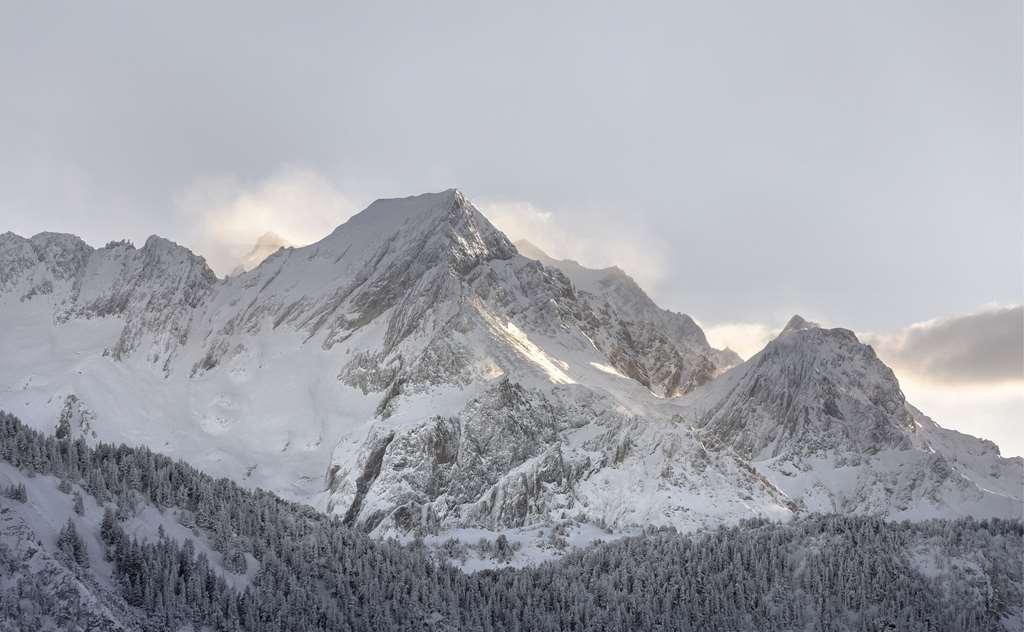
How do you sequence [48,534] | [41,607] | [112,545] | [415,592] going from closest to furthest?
[41,607], [48,534], [112,545], [415,592]

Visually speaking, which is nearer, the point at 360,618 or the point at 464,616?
the point at 360,618

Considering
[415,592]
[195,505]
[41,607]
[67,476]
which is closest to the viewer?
[41,607]

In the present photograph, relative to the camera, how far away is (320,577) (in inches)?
7126

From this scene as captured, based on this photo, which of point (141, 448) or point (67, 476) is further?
point (141, 448)

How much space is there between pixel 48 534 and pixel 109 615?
15.8 meters

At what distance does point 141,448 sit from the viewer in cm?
18200

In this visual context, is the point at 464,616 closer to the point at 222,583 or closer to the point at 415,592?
the point at 415,592

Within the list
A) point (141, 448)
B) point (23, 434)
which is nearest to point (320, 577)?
point (141, 448)

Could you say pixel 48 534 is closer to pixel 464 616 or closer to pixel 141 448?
pixel 141 448

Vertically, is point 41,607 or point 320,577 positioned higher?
point 320,577

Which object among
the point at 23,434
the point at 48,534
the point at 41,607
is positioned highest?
the point at 23,434

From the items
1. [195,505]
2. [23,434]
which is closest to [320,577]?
[195,505]

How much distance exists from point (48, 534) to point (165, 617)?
58.9ft

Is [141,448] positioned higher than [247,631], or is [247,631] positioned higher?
[141,448]
